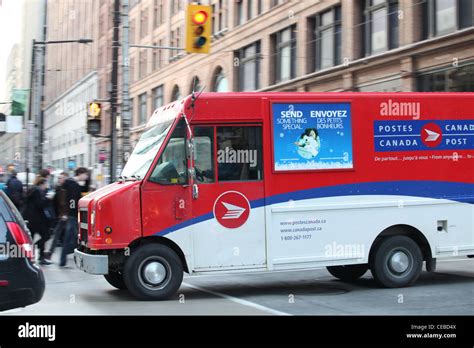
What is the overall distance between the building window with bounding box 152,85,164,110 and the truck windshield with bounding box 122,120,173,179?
137ft

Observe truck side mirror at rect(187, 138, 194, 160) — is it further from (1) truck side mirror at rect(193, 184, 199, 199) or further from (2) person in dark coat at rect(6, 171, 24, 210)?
(2) person in dark coat at rect(6, 171, 24, 210)

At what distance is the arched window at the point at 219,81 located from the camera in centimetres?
4016

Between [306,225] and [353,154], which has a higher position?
[353,154]

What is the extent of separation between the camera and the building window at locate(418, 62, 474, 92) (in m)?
21.3

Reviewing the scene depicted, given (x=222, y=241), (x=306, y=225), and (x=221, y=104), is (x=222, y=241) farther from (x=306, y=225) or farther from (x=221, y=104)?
(x=221, y=104)

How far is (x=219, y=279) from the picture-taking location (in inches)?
483

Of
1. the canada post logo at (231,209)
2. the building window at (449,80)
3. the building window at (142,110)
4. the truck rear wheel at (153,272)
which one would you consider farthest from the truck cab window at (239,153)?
the building window at (142,110)

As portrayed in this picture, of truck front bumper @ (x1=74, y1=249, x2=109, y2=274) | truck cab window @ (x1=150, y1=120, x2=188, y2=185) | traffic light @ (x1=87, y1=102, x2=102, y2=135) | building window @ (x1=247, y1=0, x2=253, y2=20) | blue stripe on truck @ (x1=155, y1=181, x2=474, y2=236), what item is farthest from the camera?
building window @ (x1=247, y1=0, x2=253, y2=20)

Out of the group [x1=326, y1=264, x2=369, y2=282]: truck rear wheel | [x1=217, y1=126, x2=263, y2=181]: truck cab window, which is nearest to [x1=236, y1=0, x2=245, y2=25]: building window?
[x1=326, y1=264, x2=369, y2=282]: truck rear wheel

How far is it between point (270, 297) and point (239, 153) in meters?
2.27

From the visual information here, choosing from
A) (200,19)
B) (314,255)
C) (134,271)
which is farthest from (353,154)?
(200,19)

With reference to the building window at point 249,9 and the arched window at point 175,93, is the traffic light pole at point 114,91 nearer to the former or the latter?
the building window at point 249,9
